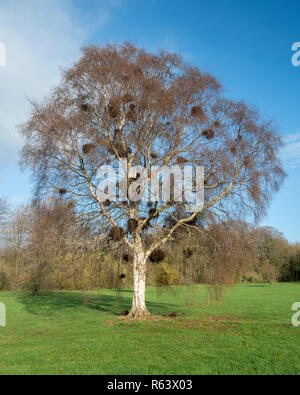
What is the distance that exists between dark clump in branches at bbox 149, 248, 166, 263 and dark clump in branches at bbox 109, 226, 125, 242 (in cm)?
193

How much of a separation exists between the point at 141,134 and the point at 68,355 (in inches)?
381

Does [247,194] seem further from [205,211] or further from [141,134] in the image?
[141,134]

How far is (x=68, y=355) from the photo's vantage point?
8.82m

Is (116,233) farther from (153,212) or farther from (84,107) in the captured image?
(84,107)

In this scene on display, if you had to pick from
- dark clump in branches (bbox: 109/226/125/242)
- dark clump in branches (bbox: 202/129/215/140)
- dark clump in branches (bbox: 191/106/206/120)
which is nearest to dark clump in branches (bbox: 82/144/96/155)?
dark clump in branches (bbox: 109/226/125/242)

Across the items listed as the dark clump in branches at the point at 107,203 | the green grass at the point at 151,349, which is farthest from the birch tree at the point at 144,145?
the green grass at the point at 151,349

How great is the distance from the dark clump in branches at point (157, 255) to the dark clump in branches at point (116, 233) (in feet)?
6.34

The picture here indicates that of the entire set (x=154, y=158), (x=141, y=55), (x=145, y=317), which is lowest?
(x=145, y=317)

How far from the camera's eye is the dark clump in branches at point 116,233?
45.3ft

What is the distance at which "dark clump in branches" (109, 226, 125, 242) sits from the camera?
1381cm

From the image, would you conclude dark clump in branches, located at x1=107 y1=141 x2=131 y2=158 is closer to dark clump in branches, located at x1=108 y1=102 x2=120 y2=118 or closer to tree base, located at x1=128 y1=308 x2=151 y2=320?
dark clump in branches, located at x1=108 y1=102 x2=120 y2=118

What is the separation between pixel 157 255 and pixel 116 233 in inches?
94.3

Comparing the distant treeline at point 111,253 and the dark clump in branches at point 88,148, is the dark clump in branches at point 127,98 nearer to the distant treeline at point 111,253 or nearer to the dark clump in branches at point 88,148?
the dark clump in branches at point 88,148
